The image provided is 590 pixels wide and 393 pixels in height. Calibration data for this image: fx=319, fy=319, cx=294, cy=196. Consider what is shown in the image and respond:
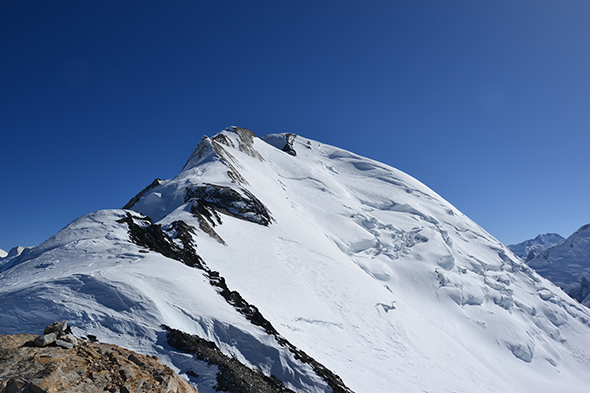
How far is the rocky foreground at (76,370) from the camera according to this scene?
4.30 metres

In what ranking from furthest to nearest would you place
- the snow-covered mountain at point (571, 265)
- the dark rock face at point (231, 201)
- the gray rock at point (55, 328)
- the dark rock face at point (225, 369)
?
1. the snow-covered mountain at point (571, 265)
2. the dark rock face at point (231, 201)
3. the dark rock face at point (225, 369)
4. the gray rock at point (55, 328)

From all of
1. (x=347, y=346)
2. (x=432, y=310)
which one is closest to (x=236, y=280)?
(x=347, y=346)

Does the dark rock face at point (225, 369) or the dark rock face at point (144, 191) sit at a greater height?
the dark rock face at point (144, 191)

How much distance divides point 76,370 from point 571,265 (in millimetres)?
168804

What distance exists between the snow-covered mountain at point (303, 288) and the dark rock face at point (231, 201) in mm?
137

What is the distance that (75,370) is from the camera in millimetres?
4828

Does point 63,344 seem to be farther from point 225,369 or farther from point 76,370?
point 225,369

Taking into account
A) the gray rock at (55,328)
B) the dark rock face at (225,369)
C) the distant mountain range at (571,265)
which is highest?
the distant mountain range at (571,265)

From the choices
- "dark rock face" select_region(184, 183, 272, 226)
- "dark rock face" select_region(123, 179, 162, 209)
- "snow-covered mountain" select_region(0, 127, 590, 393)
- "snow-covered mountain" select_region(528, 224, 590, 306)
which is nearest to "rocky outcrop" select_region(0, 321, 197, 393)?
"snow-covered mountain" select_region(0, 127, 590, 393)

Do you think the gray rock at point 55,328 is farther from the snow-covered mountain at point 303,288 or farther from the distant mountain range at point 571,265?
the distant mountain range at point 571,265

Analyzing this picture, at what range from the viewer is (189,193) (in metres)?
28.3

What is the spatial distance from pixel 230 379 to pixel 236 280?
884 cm

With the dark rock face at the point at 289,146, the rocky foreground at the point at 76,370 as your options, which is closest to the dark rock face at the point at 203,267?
the rocky foreground at the point at 76,370

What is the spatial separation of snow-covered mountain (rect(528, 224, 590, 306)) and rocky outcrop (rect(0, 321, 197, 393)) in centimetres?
13235
